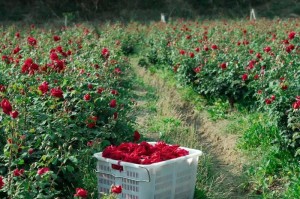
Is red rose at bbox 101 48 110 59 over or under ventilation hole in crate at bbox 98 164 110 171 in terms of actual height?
over

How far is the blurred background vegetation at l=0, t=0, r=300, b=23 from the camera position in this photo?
29.8 meters

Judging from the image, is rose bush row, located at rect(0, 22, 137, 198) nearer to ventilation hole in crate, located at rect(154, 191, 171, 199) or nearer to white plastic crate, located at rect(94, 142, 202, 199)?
white plastic crate, located at rect(94, 142, 202, 199)

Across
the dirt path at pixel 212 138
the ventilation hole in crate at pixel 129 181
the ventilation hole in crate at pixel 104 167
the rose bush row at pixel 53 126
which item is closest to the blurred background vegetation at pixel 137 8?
the dirt path at pixel 212 138

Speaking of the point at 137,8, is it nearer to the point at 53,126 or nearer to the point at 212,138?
the point at 212,138

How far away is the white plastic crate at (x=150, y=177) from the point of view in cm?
405

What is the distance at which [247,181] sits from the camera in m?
5.54

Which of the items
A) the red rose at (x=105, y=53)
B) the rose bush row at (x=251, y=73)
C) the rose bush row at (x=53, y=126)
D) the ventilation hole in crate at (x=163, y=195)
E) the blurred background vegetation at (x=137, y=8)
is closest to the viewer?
the rose bush row at (x=53, y=126)

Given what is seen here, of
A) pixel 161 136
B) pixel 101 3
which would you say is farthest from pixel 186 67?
pixel 101 3

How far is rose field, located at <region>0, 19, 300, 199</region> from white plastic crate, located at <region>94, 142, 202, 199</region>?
0.07m

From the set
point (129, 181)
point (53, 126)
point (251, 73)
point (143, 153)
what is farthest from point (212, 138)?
Answer: point (53, 126)

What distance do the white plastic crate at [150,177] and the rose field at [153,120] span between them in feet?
0.22

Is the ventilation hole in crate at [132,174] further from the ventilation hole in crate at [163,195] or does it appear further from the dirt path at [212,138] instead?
the dirt path at [212,138]

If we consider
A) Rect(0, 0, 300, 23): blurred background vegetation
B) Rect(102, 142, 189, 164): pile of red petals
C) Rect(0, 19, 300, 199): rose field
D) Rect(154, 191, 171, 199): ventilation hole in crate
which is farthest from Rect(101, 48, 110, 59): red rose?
Rect(0, 0, 300, 23): blurred background vegetation

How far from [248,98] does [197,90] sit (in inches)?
44.1
